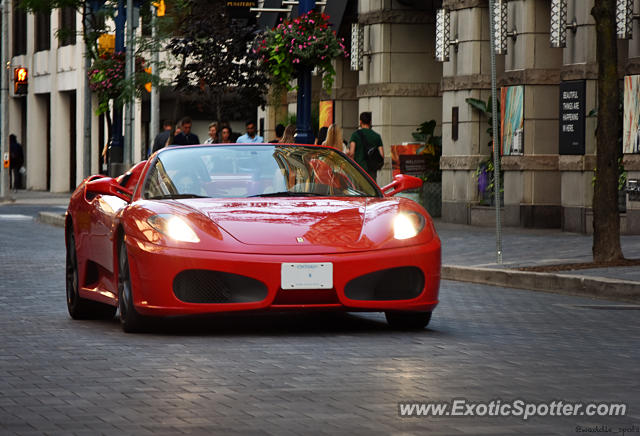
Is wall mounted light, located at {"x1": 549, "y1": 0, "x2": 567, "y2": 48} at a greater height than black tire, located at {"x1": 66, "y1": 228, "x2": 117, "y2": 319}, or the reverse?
wall mounted light, located at {"x1": 549, "y1": 0, "x2": 567, "y2": 48}

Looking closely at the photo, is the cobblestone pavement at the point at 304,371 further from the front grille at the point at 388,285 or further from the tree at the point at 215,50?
the tree at the point at 215,50

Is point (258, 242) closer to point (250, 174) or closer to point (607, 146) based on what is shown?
point (250, 174)

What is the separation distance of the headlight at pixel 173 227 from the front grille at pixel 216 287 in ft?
0.70

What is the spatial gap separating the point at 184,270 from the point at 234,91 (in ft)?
93.1

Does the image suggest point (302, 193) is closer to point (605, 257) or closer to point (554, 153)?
point (605, 257)

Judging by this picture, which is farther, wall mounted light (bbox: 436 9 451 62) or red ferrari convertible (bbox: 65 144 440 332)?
wall mounted light (bbox: 436 9 451 62)

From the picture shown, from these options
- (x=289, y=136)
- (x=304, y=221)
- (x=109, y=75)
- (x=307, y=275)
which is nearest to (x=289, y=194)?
(x=304, y=221)

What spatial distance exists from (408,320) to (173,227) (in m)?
1.70

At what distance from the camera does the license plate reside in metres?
9.23

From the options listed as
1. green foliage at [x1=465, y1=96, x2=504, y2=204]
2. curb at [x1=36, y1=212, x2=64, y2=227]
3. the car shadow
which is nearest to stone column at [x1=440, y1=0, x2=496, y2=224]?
green foliage at [x1=465, y1=96, x2=504, y2=204]

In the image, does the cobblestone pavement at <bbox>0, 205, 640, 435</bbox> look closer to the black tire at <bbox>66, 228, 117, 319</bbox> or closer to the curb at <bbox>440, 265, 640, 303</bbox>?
the black tire at <bbox>66, 228, 117, 319</bbox>

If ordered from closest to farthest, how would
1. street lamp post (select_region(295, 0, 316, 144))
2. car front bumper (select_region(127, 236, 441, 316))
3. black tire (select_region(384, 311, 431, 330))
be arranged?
car front bumper (select_region(127, 236, 441, 316)) < black tire (select_region(384, 311, 431, 330)) < street lamp post (select_region(295, 0, 316, 144))

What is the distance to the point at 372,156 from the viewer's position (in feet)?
75.4

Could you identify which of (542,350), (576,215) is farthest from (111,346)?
(576,215)
